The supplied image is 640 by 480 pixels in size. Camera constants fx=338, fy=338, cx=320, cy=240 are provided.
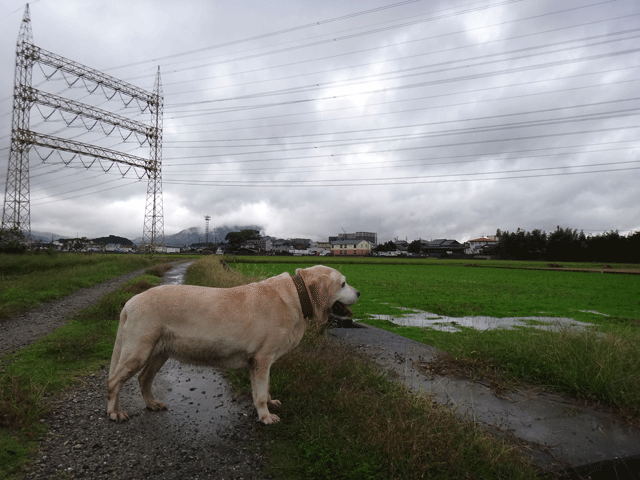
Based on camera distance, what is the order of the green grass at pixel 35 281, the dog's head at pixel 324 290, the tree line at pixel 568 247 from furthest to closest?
the tree line at pixel 568 247
the green grass at pixel 35 281
the dog's head at pixel 324 290

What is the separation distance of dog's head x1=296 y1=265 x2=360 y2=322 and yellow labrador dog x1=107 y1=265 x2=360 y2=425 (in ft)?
0.29

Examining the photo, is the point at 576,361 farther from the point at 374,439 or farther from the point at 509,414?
the point at 374,439

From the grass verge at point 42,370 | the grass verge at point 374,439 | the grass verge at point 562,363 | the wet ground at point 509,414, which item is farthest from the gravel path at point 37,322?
the grass verge at point 562,363

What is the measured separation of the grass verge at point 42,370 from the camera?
11.3 ft

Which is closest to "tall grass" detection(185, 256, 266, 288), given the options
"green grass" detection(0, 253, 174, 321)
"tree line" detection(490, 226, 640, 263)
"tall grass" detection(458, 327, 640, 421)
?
"green grass" detection(0, 253, 174, 321)

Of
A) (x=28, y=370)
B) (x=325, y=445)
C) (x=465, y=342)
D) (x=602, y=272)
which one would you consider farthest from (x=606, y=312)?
(x=602, y=272)

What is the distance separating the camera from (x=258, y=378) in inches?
159

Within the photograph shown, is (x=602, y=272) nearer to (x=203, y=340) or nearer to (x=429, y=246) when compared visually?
(x=203, y=340)

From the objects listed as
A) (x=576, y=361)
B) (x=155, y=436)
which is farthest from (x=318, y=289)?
(x=576, y=361)

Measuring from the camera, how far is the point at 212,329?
3949 mm

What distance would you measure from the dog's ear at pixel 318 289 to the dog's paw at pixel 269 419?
1.29m

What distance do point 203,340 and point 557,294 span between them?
2533 centimetres

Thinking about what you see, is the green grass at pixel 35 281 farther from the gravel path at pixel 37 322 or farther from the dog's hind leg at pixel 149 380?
the dog's hind leg at pixel 149 380

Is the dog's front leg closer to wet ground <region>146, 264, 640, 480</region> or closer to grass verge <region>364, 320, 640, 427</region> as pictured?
wet ground <region>146, 264, 640, 480</region>
